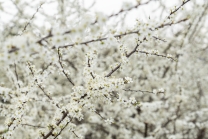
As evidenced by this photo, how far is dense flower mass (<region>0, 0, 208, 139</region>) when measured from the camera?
68.5 inches

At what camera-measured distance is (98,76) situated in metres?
2.42

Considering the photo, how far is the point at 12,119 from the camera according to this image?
2482mm

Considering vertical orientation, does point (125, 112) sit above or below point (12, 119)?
below

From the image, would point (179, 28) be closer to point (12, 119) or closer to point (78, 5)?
point (78, 5)

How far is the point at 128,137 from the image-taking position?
5.59 meters

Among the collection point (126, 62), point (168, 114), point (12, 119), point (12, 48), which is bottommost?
point (168, 114)

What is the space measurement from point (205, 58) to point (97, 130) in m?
5.67

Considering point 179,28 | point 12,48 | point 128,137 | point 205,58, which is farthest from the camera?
point 205,58

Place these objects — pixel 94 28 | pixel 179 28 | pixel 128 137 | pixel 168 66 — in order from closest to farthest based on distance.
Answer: pixel 94 28 < pixel 128 137 < pixel 168 66 < pixel 179 28

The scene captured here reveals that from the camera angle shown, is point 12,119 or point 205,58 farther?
point 205,58

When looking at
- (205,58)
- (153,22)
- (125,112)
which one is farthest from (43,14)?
(205,58)

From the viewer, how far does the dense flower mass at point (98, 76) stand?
1739 mm

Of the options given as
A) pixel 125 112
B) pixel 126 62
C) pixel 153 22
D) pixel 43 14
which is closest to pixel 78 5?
pixel 43 14

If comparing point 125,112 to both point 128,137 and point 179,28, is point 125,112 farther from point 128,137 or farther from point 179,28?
point 179,28
